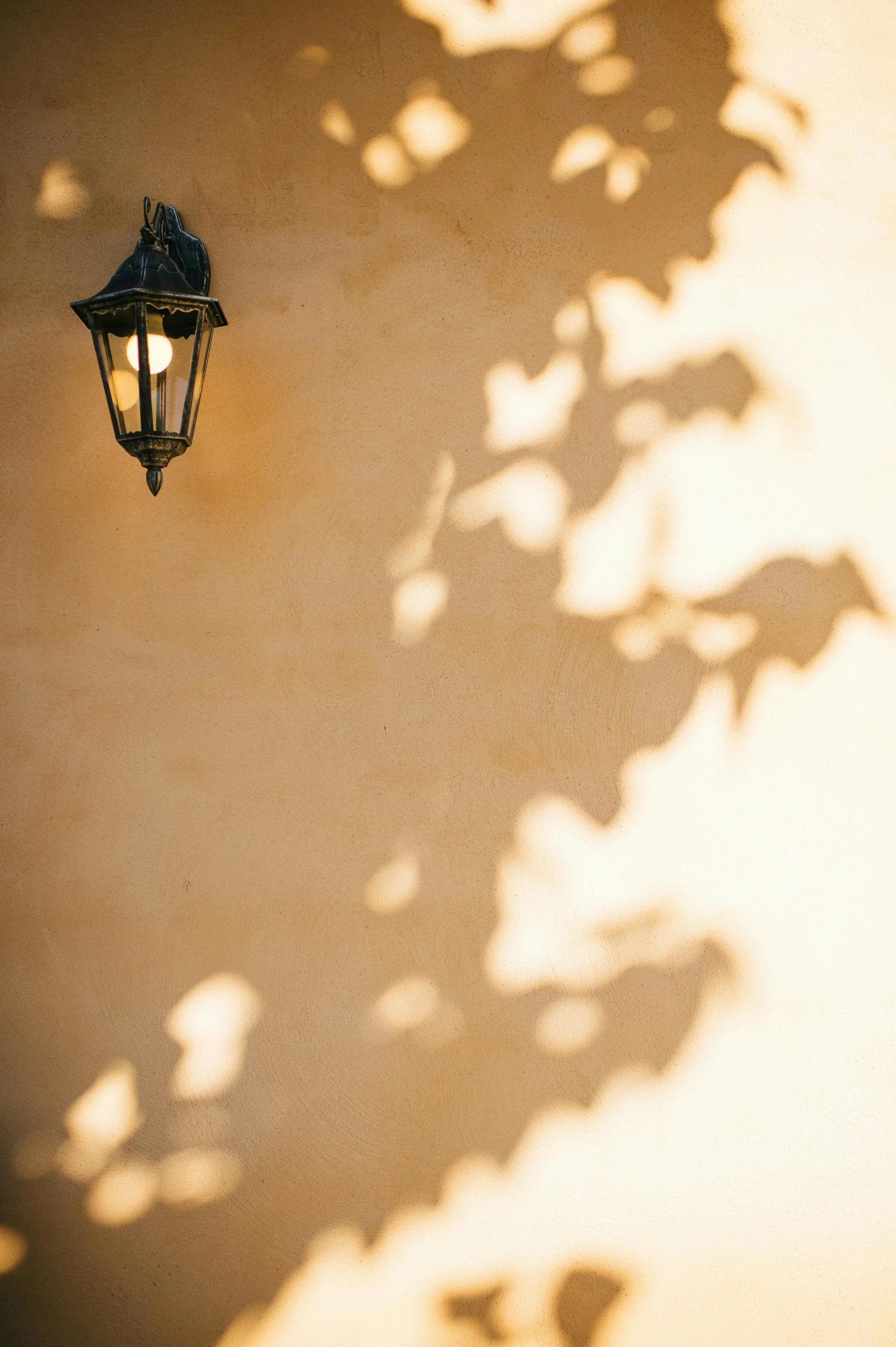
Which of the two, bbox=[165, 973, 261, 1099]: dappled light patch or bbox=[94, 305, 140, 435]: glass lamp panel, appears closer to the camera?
bbox=[94, 305, 140, 435]: glass lamp panel

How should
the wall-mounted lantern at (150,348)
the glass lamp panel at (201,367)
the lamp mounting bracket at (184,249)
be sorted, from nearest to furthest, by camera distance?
1. the wall-mounted lantern at (150,348)
2. the glass lamp panel at (201,367)
3. the lamp mounting bracket at (184,249)

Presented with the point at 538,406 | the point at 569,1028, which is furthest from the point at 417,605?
the point at 569,1028

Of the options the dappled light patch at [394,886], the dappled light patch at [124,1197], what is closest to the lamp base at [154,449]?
the dappled light patch at [394,886]

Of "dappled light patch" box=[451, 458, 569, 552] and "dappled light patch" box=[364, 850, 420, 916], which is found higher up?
"dappled light patch" box=[451, 458, 569, 552]

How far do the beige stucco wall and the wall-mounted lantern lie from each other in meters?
0.28

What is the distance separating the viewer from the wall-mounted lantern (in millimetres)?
1935

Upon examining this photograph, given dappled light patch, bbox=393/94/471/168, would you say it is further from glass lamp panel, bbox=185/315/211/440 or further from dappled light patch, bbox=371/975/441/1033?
dappled light patch, bbox=371/975/441/1033

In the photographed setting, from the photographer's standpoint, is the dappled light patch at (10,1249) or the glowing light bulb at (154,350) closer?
the glowing light bulb at (154,350)

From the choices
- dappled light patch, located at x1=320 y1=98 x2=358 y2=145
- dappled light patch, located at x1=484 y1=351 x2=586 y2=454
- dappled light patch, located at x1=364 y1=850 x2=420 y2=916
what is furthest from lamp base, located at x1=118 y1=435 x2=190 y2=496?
dappled light patch, located at x1=364 y1=850 x2=420 y2=916

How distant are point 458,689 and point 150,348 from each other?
118 centimetres

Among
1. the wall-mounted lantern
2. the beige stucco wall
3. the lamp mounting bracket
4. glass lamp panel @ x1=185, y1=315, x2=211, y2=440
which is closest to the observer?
the wall-mounted lantern

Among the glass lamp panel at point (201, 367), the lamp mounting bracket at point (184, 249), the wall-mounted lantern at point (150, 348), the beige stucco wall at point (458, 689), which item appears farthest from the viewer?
the lamp mounting bracket at point (184, 249)

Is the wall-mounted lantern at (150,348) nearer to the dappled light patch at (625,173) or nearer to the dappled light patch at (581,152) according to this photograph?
the dappled light patch at (581,152)

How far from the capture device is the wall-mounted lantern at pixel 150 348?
1.93 meters
